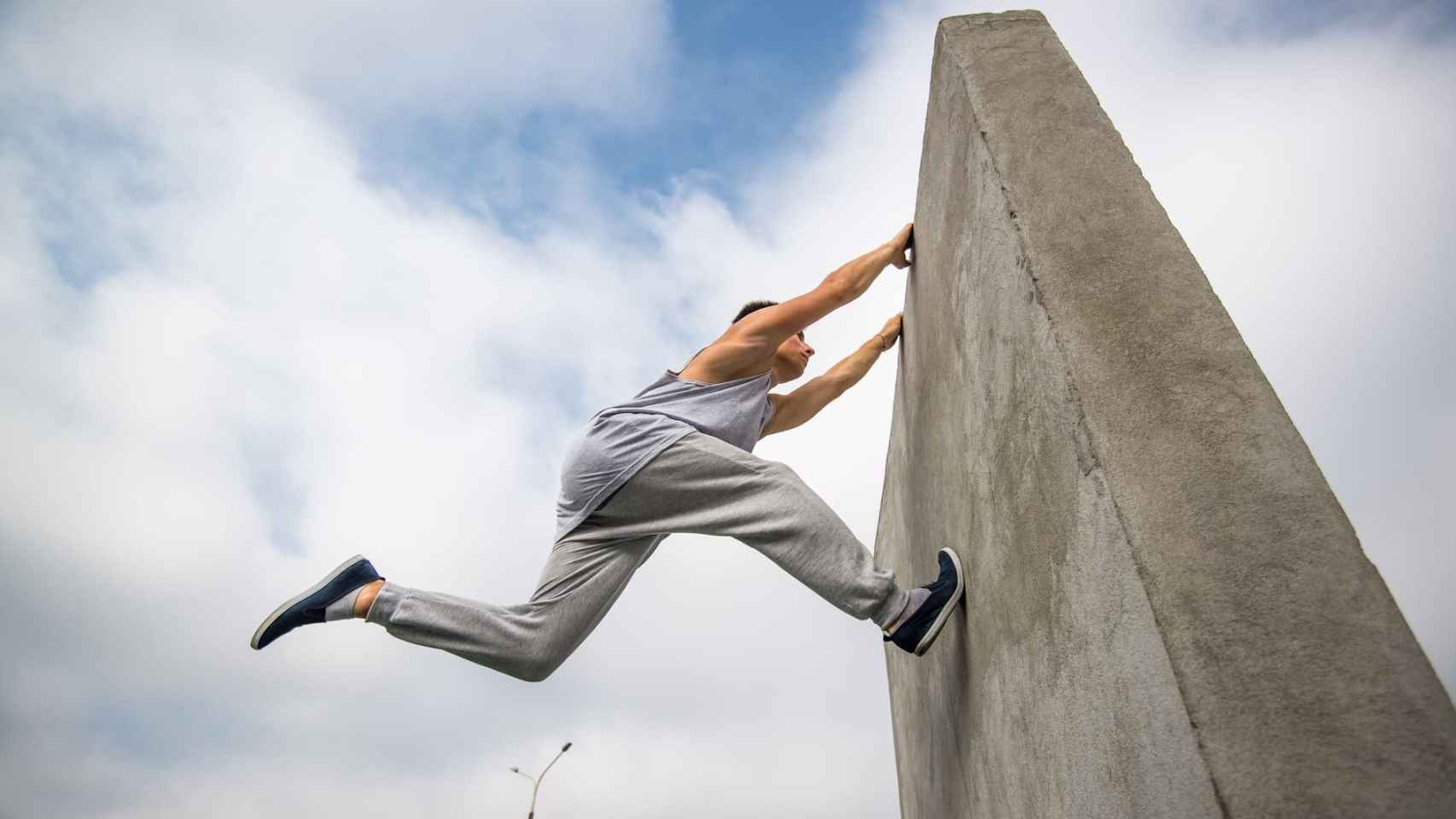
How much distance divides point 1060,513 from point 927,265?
1.37 meters

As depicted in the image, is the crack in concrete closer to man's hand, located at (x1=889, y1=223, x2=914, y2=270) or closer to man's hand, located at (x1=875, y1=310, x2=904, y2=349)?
man's hand, located at (x1=889, y1=223, x2=914, y2=270)

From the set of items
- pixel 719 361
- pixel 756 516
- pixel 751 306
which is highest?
pixel 751 306

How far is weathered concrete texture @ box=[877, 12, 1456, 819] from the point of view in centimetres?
99

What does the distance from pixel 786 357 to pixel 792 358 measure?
0.09 ft

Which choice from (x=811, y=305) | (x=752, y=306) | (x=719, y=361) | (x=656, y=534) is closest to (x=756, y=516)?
(x=656, y=534)

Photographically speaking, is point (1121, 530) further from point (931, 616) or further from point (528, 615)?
point (528, 615)

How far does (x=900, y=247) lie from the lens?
291cm

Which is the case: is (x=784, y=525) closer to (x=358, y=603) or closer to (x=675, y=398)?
(x=675, y=398)

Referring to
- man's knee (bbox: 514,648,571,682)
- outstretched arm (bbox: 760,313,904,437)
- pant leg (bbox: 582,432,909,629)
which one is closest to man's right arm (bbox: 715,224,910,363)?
pant leg (bbox: 582,432,909,629)

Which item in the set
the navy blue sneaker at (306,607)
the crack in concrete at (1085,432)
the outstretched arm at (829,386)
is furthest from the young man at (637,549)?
the crack in concrete at (1085,432)

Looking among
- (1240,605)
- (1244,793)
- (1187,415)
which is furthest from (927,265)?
(1244,793)

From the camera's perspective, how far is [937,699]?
286 centimetres

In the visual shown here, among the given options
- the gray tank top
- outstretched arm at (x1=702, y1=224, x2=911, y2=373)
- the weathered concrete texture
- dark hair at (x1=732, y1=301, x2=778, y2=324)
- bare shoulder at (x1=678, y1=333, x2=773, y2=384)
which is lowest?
the weathered concrete texture

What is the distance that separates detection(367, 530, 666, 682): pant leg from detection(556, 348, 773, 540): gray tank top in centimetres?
13
